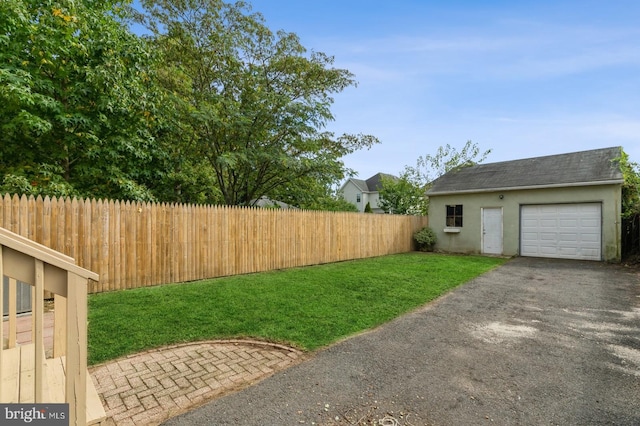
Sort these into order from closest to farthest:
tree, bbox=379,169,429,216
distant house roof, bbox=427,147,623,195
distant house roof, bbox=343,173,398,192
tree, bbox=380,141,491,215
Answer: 1. distant house roof, bbox=427,147,623,195
2. tree, bbox=380,141,491,215
3. tree, bbox=379,169,429,216
4. distant house roof, bbox=343,173,398,192

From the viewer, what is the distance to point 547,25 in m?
8.20

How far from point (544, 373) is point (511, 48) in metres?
9.68

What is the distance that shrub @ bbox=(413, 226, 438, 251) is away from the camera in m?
13.9

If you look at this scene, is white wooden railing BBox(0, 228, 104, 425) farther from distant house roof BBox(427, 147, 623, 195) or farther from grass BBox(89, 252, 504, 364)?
distant house roof BBox(427, 147, 623, 195)

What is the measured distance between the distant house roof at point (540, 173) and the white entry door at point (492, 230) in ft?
3.27

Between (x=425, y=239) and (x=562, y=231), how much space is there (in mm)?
4910

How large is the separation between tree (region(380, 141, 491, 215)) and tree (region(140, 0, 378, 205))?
389 inches

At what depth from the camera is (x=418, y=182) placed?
20984 mm

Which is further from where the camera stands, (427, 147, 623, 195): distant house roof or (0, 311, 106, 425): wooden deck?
(427, 147, 623, 195): distant house roof

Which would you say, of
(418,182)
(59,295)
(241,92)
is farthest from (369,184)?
(59,295)

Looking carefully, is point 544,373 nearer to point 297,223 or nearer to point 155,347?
point 155,347

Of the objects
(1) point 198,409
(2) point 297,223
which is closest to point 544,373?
(1) point 198,409

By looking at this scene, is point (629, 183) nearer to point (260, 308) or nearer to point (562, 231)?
point (562, 231)

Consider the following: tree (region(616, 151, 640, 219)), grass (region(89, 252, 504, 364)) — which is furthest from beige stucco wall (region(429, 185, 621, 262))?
grass (region(89, 252, 504, 364))
